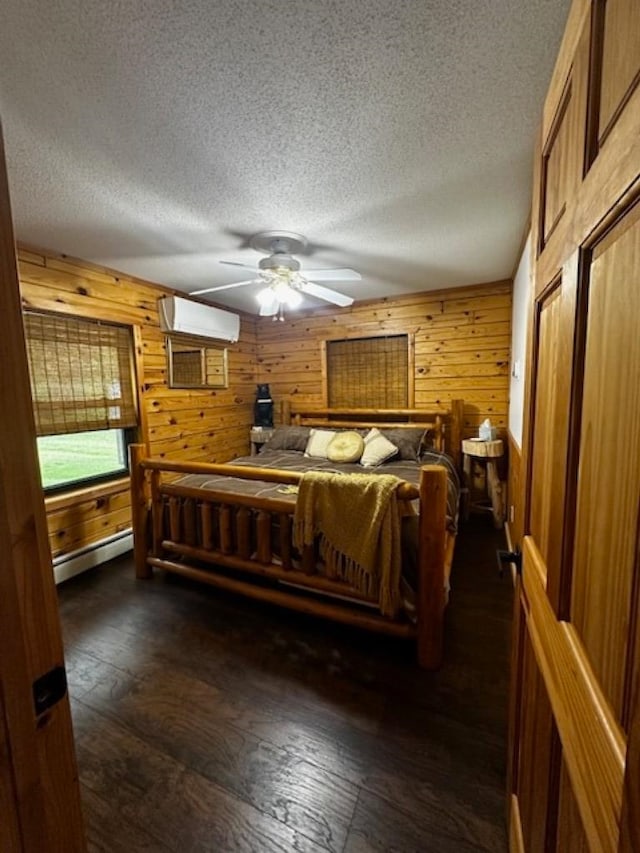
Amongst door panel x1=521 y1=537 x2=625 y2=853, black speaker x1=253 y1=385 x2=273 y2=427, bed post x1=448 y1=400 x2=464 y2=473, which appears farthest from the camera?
black speaker x1=253 y1=385 x2=273 y2=427

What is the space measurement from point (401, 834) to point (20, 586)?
1.40m

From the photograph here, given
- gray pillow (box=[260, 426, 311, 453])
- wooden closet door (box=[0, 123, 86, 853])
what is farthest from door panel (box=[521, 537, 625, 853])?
gray pillow (box=[260, 426, 311, 453])

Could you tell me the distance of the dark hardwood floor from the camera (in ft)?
3.73

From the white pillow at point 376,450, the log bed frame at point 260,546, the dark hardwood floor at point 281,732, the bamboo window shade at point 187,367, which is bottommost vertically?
the dark hardwood floor at point 281,732

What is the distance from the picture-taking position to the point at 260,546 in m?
2.14

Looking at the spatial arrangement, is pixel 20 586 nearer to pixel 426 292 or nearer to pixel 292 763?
pixel 292 763

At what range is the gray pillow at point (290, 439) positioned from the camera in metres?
3.87

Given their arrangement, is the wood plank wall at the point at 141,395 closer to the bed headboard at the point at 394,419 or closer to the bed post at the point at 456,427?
the bed headboard at the point at 394,419

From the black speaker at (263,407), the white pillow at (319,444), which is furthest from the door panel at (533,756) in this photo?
the black speaker at (263,407)

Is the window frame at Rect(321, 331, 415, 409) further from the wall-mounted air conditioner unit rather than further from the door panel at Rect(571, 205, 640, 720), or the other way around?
the door panel at Rect(571, 205, 640, 720)

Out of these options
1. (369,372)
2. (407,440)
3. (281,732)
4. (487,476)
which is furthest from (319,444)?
(281,732)

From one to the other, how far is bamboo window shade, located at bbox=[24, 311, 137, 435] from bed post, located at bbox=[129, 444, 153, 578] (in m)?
0.60

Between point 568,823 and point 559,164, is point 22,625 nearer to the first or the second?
point 568,823

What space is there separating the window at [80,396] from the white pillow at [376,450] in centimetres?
216
